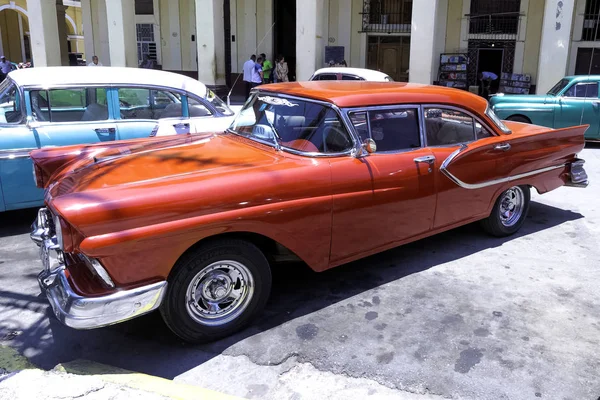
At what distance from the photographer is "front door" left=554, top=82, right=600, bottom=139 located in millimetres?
10273

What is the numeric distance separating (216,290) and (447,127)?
2599 millimetres

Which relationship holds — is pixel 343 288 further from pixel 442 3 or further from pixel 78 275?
pixel 442 3

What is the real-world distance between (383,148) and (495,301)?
150cm

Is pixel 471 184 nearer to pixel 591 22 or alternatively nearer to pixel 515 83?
pixel 515 83

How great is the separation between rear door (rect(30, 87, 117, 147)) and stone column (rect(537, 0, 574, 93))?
11.7 meters

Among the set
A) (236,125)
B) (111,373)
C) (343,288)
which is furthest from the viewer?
(236,125)

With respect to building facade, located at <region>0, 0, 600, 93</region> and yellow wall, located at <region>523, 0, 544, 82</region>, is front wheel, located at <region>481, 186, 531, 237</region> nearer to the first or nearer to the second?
building facade, located at <region>0, 0, 600, 93</region>

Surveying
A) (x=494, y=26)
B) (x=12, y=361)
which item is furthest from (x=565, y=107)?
(x=12, y=361)

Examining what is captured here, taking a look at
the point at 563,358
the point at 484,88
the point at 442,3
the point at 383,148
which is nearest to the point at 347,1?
the point at 442,3

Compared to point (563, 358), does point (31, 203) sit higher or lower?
higher

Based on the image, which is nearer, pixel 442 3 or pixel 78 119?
pixel 78 119

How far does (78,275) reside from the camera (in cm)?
310

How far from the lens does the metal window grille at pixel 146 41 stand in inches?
808

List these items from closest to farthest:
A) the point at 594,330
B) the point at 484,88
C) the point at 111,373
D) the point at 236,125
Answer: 1. the point at 111,373
2. the point at 594,330
3. the point at 236,125
4. the point at 484,88
